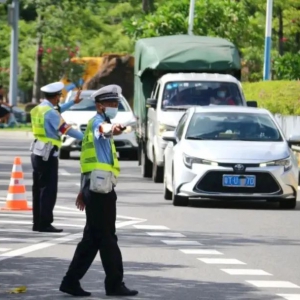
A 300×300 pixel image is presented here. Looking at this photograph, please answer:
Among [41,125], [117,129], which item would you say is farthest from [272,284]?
[41,125]

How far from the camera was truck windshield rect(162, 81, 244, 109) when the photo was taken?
2628 centimetres

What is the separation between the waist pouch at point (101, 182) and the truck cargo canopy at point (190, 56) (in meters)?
18.6

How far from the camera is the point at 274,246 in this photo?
15.1 metres

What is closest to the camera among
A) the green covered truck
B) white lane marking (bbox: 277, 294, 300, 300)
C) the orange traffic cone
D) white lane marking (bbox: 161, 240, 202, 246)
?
white lane marking (bbox: 277, 294, 300, 300)

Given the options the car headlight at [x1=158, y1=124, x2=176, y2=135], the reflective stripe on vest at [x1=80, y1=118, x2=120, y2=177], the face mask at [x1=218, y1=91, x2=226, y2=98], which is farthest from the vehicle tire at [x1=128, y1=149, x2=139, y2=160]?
the reflective stripe on vest at [x1=80, y1=118, x2=120, y2=177]

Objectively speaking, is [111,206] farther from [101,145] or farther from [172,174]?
[172,174]

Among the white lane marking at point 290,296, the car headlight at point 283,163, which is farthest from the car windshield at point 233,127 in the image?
the white lane marking at point 290,296

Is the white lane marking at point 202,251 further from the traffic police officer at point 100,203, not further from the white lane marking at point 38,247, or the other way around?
the traffic police officer at point 100,203

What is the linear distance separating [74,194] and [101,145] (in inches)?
456

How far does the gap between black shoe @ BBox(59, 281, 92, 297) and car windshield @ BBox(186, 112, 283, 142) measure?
9.95 m

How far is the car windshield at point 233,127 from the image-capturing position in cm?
2103

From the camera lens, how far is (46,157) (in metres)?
16.7

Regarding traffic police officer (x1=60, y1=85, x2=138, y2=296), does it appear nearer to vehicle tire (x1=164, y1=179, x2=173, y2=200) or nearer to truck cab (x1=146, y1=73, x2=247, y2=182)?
vehicle tire (x1=164, y1=179, x2=173, y2=200)

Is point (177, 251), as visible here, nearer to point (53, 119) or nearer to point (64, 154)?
point (53, 119)
